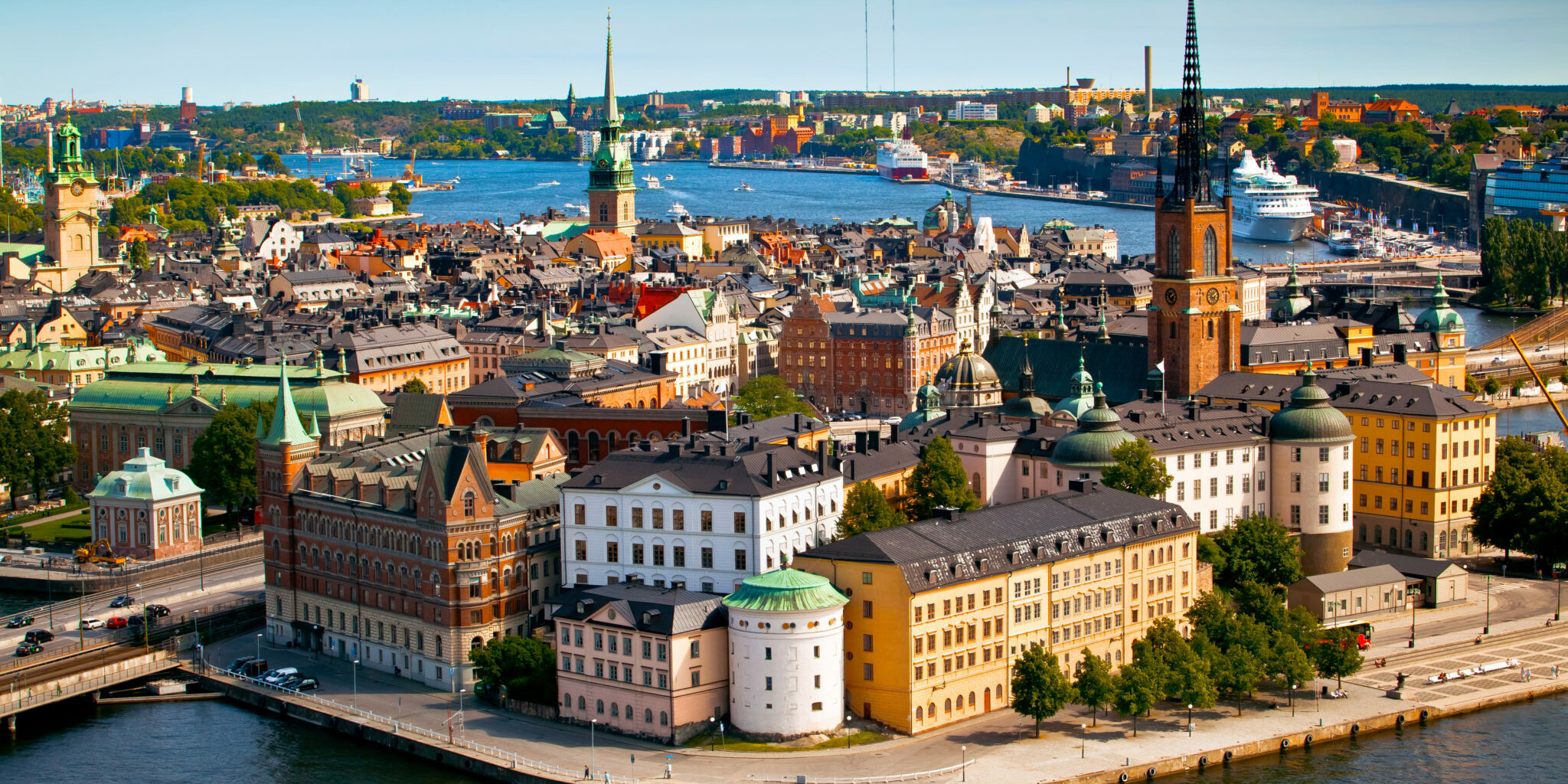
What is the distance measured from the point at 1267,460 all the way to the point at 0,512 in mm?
54727

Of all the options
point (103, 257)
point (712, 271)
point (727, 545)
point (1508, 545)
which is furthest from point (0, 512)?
point (103, 257)

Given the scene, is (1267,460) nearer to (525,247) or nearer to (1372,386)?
(1372,386)

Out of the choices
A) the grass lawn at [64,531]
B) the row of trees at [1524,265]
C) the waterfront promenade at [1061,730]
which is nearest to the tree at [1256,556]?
the waterfront promenade at [1061,730]

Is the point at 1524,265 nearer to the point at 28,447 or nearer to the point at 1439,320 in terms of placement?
the point at 1439,320

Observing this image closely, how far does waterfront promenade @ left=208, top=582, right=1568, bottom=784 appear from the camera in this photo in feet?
184

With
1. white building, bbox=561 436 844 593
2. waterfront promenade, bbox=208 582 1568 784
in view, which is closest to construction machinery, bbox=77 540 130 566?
waterfront promenade, bbox=208 582 1568 784

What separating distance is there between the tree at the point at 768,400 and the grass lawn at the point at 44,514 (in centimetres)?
3030

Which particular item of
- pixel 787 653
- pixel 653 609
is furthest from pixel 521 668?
pixel 787 653

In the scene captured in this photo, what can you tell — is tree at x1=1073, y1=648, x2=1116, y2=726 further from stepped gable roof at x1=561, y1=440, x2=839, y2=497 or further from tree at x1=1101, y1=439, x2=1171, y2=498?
tree at x1=1101, y1=439, x2=1171, y2=498

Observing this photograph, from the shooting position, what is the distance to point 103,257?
185625 millimetres

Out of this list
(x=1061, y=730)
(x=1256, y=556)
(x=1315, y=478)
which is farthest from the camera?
(x=1315, y=478)

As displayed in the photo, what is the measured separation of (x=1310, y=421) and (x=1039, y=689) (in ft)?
78.6

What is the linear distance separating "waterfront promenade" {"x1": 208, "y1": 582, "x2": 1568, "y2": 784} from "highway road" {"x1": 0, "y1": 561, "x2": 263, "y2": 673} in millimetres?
4956

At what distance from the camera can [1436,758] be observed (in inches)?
2330
